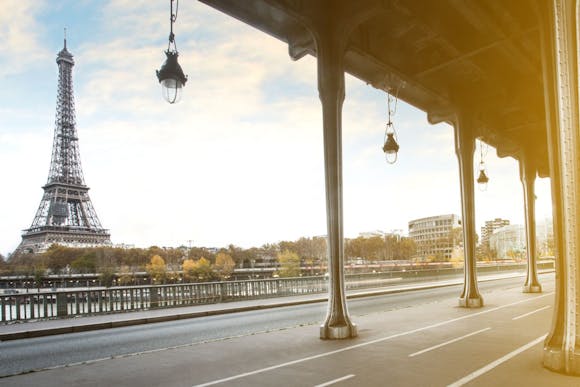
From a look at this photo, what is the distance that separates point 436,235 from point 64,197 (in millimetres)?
140869

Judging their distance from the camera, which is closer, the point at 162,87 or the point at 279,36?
the point at 162,87

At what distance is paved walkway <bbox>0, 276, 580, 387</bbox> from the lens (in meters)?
6.66

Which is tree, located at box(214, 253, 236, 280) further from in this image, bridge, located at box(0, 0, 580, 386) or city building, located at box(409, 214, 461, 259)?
bridge, located at box(0, 0, 580, 386)

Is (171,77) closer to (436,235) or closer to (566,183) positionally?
(566,183)

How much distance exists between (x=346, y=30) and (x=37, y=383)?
939 centimetres

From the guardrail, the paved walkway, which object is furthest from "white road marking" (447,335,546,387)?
the guardrail

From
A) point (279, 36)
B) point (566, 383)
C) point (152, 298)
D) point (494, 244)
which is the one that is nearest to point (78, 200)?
point (152, 298)

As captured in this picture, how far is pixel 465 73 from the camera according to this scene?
15430mm

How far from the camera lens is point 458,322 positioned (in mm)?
12695

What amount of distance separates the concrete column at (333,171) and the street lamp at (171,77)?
3687 mm

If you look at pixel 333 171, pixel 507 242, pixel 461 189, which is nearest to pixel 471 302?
pixel 461 189

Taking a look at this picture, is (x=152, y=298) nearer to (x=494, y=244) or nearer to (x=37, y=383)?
(x=37, y=383)

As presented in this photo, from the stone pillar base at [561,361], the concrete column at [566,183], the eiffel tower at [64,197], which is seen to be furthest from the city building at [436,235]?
the concrete column at [566,183]

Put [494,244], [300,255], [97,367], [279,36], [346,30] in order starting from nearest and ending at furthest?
[97,367], [346,30], [279,36], [300,255], [494,244]
